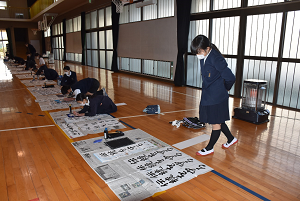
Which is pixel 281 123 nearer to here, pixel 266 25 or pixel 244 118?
pixel 244 118

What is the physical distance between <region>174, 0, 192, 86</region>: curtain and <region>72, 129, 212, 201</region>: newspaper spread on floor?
15.8 ft

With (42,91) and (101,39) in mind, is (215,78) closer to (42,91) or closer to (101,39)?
(42,91)

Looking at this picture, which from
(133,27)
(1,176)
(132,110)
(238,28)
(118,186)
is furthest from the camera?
(133,27)

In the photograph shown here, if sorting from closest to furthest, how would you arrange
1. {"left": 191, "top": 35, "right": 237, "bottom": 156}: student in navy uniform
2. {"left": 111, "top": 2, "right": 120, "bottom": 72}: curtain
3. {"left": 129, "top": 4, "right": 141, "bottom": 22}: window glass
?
{"left": 191, "top": 35, "right": 237, "bottom": 156}: student in navy uniform, {"left": 129, "top": 4, "right": 141, "bottom": 22}: window glass, {"left": 111, "top": 2, "right": 120, "bottom": 72}: curtain

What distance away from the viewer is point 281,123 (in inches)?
167

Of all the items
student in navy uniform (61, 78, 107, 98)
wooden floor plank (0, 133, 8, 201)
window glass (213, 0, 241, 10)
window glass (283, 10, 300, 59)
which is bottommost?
wooden floor plank (0, 133, 8, 201)

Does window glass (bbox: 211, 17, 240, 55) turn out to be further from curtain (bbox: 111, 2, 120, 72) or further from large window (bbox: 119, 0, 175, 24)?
curtain (bbox: 111, 2, 120, 72)

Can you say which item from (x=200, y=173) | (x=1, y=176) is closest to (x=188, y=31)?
(x=200, y=173)

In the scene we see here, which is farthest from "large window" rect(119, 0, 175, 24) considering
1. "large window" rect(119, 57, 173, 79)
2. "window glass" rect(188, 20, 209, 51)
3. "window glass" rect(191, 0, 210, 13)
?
"large window" rect(119, 57, 173, 79)

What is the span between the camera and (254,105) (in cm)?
437

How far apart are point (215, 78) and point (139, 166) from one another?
1.30 metres

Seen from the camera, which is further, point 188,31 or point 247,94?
point 188,31

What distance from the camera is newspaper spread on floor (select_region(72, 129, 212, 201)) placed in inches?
88.5

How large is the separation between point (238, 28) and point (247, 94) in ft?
8.20
